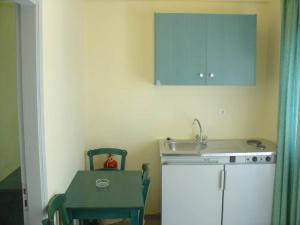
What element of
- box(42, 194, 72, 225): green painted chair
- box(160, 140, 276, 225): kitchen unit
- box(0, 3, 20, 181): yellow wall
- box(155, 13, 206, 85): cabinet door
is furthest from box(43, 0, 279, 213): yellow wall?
box(42, 194, 72, 225): green painted chair

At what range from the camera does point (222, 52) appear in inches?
113

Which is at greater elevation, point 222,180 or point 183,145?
point 183,145

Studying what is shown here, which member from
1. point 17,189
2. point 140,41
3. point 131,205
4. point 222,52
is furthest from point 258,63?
point 17,189

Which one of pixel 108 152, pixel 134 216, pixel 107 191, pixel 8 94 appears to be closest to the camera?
pixel 134 216

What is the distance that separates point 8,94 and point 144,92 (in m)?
1.41

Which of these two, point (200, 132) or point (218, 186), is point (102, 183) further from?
point (200, 132)

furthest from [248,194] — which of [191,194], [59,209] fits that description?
[59,209]

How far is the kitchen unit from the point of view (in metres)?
2.72

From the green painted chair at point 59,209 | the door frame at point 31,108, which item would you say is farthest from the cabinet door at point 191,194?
the door frame at point 31,108

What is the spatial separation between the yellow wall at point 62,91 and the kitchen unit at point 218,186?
35.8 inches

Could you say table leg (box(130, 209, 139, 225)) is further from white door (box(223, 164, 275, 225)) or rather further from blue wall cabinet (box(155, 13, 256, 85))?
blue wall cabinet (box(155, 13, 256, 85))

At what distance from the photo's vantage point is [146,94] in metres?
3.18

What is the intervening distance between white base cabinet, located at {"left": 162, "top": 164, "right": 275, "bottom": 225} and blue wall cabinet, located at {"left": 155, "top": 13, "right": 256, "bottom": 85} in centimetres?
92

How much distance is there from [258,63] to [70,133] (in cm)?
223
